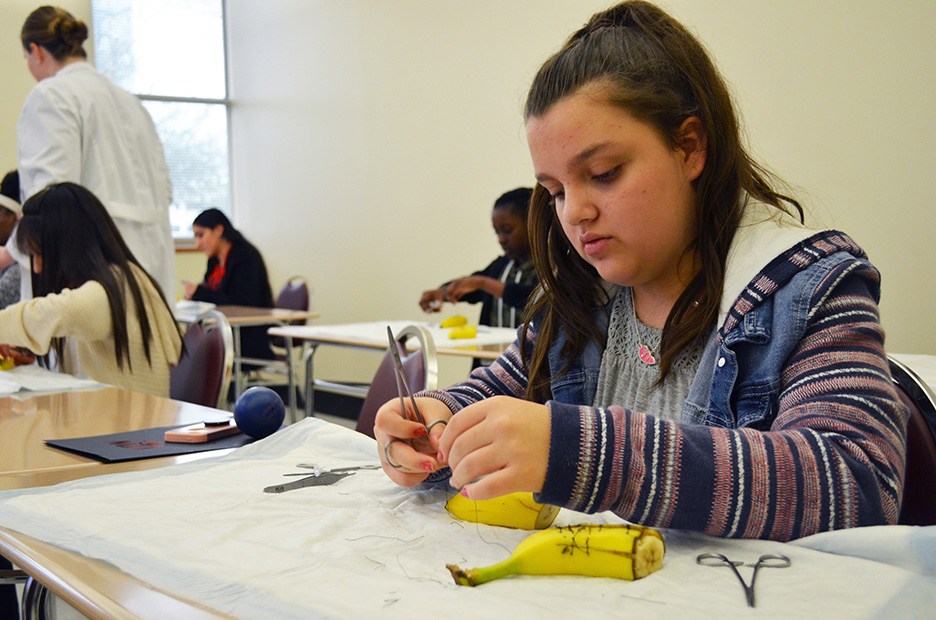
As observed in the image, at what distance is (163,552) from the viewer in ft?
2.30

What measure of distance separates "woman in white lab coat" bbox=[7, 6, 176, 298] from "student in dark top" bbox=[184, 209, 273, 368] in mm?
1965

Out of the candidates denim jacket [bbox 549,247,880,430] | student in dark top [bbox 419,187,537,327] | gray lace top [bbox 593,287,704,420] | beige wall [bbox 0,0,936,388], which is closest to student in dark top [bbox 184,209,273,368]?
beige wall [bbox 0,0,936,388]

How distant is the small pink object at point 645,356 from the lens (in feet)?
3.38

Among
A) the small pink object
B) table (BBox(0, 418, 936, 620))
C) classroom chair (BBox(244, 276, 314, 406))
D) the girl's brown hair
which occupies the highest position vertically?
the girl's brown hair

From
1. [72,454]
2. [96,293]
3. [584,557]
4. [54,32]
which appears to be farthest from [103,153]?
[584,557]

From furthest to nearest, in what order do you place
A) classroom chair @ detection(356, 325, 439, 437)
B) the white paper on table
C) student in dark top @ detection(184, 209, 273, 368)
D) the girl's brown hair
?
student in dark top @ detection(184, 209, 273, 368) → the white paper on table → classroom chair @ detection(356, 325, 439, 437) → the girl's brown hair

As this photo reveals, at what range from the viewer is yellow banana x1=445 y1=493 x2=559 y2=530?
76 cm

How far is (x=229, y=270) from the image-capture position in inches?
208

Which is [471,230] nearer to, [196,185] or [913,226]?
[913,226]

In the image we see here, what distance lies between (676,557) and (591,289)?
509 millimetres

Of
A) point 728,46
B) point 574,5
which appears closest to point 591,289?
point 728,46

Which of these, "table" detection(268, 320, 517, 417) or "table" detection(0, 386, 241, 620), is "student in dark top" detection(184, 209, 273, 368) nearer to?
"table" detection(268, 320, 517, 417)

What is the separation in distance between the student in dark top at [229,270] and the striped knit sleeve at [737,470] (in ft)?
15.5

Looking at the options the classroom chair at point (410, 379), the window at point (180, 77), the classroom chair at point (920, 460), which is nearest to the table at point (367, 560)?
Answer: the classroom chair at point (920, 460)
